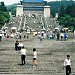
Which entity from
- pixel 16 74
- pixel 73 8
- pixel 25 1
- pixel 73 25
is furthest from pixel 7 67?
pixel 25 1

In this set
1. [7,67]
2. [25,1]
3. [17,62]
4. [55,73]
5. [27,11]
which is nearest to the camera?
[55,73]

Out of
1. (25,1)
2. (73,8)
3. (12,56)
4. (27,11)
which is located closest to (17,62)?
(12,56)

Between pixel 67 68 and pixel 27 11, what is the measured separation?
4735 inches

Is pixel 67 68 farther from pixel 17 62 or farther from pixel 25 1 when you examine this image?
pixel 25 1

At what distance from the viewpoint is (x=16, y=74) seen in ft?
59.0

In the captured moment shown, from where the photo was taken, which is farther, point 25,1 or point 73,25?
point 25,1

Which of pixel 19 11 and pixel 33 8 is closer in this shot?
pixel 19 11

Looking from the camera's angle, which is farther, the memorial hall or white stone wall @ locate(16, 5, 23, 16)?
the memorial hall

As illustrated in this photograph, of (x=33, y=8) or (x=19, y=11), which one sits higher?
(x=33, y=8)

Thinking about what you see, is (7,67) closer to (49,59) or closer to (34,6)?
(49,59)

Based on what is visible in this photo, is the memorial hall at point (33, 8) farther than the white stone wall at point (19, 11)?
Yes

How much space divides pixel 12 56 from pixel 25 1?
123371 millimetres

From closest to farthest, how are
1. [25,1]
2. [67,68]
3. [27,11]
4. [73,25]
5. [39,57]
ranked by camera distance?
1. [67,68]
2. [39,57]
3. [73,25]
4. [27,11]
5. [25,1]

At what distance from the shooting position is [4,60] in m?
21.9
